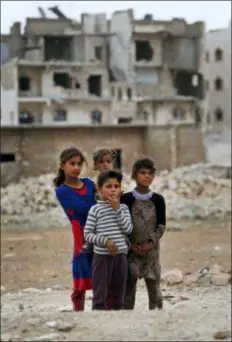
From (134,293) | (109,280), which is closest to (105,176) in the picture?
(109,280)

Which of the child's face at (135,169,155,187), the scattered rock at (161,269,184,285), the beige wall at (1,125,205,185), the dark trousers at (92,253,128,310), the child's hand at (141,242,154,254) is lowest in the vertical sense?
the scattered rock at (161,269,184,285)

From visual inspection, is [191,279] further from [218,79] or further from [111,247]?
[218,79]

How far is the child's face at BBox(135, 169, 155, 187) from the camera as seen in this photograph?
7828 millimetres

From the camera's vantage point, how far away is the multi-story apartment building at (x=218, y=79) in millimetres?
55031

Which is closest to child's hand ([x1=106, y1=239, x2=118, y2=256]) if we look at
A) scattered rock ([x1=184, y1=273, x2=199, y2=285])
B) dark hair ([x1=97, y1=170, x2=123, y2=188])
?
dark hair ([x1=97, y1=170, x2=123, y2=188])

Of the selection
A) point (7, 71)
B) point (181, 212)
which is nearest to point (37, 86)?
point (7, 71)

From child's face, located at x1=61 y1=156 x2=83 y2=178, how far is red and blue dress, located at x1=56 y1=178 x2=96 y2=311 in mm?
134

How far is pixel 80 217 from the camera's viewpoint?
7.88 meters

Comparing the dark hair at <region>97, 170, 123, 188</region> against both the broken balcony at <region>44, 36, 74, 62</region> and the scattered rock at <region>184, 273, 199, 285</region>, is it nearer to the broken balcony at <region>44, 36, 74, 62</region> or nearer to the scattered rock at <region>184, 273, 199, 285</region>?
the scattered rock at <region>184, 273, 199, 285</region>

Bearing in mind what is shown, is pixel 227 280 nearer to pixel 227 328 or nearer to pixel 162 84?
pixel 227 328

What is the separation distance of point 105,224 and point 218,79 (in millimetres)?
49433

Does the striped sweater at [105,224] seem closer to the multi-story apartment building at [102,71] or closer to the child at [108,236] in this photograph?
the child at [108,236]

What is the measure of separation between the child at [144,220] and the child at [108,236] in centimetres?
29

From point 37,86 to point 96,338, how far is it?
40.0m
